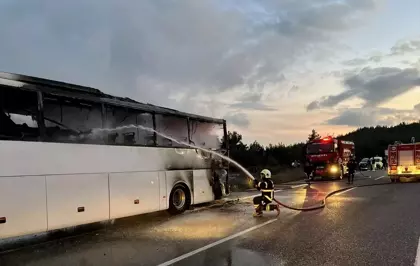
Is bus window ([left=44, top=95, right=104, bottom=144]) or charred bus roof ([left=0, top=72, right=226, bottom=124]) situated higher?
charred bus roof ([left=0, top=72, right=226, bottom=124])

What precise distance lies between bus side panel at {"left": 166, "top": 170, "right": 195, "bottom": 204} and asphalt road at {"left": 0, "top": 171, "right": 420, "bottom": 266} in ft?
3.06

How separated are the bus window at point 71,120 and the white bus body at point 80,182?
0.19 metres

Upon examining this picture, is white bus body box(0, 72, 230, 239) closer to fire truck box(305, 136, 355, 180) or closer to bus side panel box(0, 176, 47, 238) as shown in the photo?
bus side panel box(0, 176, 47, 238)

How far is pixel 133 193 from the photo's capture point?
39.3 ft

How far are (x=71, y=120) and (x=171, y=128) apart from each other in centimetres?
401

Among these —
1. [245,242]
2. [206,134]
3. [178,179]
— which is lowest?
[245,242]

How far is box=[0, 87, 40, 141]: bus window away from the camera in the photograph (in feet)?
29.2

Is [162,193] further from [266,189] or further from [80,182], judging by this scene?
[80,182]

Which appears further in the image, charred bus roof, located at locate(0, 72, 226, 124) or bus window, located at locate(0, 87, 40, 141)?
charred bus roof, located at locate(0, 72, 226, 124)

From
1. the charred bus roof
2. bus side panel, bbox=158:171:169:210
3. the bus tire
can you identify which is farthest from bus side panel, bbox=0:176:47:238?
the bus tire

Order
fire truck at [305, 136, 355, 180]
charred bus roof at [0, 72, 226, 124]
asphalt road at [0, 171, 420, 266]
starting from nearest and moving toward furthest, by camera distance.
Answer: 1. asphalt road at [0, 171, 420, 266]
2. charred bus roof at [0, 72, 226, 124]
3. fire truck at [305, 136, 355, 180]

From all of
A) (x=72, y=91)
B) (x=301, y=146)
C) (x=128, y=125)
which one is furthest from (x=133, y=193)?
(x=301, y=146)

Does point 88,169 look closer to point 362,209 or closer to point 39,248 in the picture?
point 39,248

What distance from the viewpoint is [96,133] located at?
11047 millimetres
